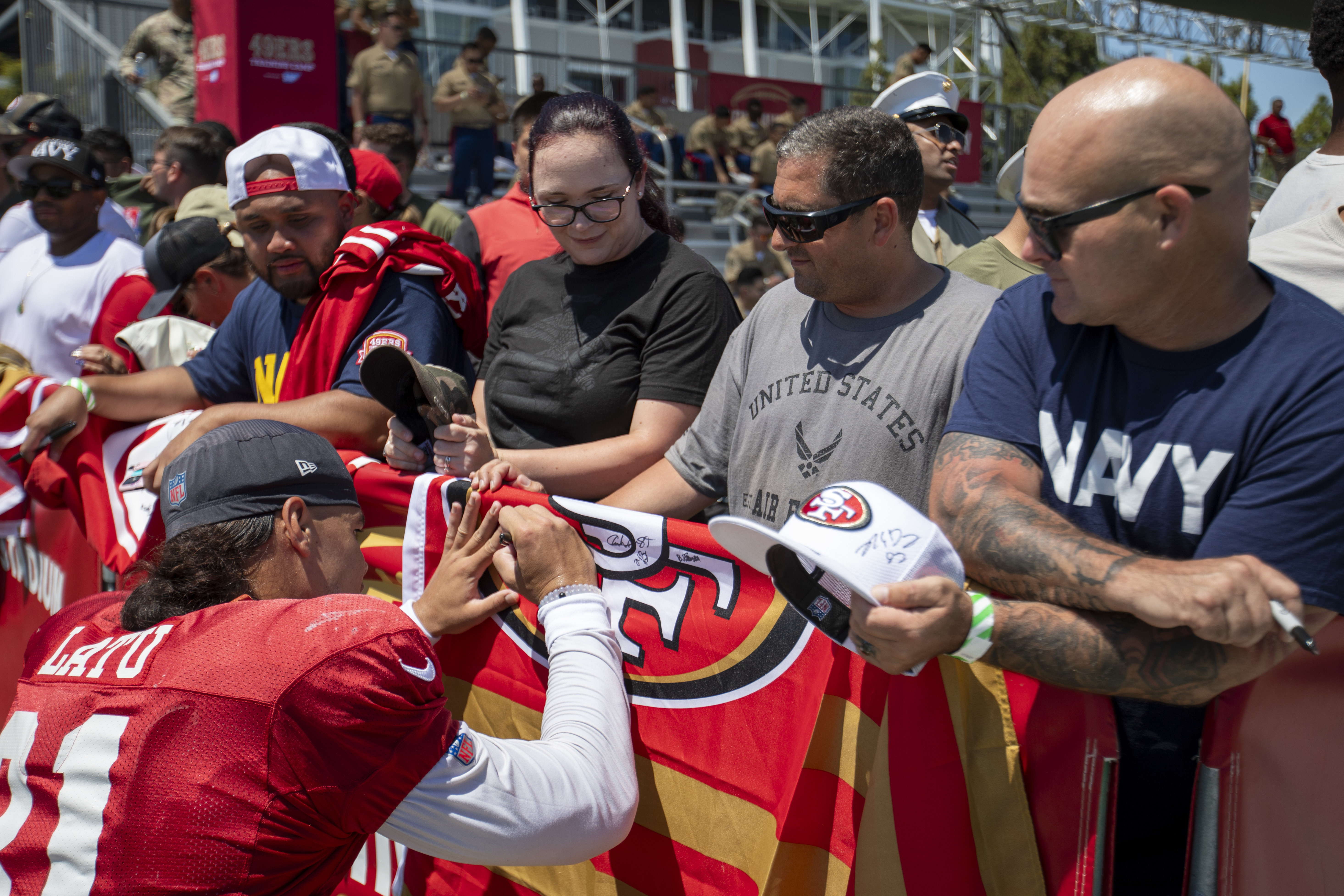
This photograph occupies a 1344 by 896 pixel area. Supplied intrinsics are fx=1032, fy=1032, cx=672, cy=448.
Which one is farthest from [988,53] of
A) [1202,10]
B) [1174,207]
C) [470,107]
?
[1174,207]

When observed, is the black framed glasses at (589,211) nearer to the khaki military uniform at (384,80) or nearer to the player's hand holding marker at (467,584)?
the player's hand holding marker at (467,584)

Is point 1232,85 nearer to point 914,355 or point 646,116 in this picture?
point 646,116

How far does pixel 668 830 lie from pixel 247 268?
3.50m

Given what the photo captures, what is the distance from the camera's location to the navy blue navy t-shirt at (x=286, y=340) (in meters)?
3.47

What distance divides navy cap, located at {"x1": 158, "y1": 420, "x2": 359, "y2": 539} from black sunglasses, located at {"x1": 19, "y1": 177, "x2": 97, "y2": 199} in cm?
413

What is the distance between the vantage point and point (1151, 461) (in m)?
1.70

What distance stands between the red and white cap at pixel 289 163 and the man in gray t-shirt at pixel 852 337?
193 centimetres

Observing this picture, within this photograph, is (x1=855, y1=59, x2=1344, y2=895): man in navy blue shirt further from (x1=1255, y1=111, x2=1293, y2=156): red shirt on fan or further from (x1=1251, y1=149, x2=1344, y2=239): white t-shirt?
(x1=1255, y1=111, x2=1293, y2=156): red shirt on fan

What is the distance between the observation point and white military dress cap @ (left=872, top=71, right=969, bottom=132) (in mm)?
4297

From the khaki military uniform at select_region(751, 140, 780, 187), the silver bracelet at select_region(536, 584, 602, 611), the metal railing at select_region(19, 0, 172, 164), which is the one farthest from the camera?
the khaki military uniform at select_region(751, 140, 780, 187)

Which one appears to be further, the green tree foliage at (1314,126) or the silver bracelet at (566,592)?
the green tree foliage at (1314,126)

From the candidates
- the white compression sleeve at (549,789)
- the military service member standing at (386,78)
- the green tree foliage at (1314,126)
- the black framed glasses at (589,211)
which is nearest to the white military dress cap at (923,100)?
the black framed glasses at (589,211)

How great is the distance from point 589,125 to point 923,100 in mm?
1907

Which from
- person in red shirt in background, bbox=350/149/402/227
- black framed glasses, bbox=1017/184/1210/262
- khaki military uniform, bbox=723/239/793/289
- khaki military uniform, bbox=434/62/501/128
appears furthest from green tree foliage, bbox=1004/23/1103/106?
black framed glasses, bbox=1017/184/1210/262
